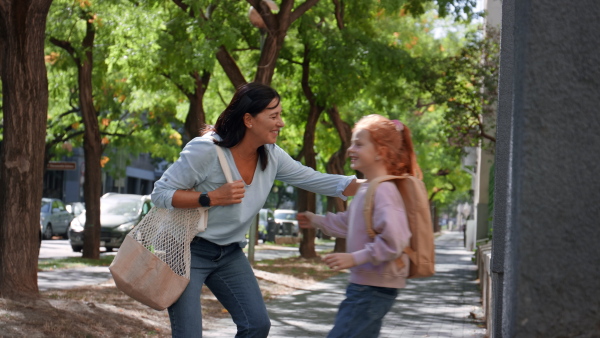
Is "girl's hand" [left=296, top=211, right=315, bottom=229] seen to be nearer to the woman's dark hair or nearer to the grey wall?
the woman's dark hair

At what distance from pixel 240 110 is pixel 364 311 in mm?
1269

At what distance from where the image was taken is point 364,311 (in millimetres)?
3945

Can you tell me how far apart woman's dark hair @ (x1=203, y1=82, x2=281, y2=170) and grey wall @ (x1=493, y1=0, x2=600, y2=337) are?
1.94 meters

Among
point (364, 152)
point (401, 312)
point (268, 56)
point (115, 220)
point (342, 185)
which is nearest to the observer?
point (364, 152)

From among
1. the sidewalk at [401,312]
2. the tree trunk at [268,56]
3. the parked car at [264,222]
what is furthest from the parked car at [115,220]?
the parked car at [264,222]

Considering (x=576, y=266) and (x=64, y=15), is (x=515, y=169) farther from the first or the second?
(x=64, y=15)

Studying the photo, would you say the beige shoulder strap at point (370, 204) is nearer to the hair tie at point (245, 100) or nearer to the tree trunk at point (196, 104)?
the hair tie at point (245, 100)

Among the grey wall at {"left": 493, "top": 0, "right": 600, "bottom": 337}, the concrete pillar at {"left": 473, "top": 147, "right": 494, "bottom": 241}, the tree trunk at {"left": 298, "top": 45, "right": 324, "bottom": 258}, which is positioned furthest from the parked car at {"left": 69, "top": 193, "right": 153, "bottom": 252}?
the grey wall at {"left": 493, "top": 0, "right": 600, "bottom": 337}

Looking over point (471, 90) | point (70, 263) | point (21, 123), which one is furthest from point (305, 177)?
point (70, 263)

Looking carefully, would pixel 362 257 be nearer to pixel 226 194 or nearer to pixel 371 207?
pixel 371 207

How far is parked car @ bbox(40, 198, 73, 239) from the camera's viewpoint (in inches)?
1427

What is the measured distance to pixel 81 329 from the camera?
27.9 ft

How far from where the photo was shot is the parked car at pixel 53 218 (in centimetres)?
3625

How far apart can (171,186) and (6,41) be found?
617 cm
